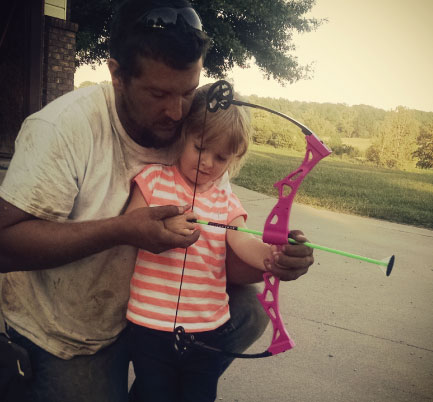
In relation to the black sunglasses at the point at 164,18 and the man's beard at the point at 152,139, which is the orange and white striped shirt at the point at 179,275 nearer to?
the man's beard at the point at 152,139

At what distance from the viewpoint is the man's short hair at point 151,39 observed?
1.27 meters

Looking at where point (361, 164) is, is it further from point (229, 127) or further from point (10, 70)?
point (229, 127)

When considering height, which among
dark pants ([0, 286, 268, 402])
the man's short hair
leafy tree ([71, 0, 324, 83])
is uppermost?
leafy tree ([71, 0, 324, 83])

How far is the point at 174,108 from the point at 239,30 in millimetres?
12602

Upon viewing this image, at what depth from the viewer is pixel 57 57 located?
661cm

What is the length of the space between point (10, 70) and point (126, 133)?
647 centimetres

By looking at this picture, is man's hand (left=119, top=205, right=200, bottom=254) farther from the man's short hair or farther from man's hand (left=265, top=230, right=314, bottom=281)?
the man's short hair

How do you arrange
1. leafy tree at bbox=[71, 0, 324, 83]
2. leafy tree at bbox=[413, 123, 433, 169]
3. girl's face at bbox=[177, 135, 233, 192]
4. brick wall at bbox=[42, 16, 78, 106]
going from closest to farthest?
girl's face at bbox=[177, 135, 233, 192] < brick wall at bbox=[42, 16, 78, 106] < leafy tree at bbox=[71, 0, 324, 83] < leafy tree at bbox=[413, 123, 433, 169]

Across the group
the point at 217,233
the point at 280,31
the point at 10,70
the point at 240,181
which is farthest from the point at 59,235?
the point at 280,31

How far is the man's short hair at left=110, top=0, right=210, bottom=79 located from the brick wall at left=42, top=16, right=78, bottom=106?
18.7 ft

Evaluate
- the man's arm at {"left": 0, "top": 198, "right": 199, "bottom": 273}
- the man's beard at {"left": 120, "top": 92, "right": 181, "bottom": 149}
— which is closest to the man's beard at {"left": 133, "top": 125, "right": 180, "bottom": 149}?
the man's beard at {"left": 120, "top": 92, "right": 181, "bottom": 149}

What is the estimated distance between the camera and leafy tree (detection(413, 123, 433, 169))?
20750 mm

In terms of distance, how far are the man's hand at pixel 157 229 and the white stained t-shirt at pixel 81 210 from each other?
0.20 meters

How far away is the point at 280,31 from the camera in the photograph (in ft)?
44.1
